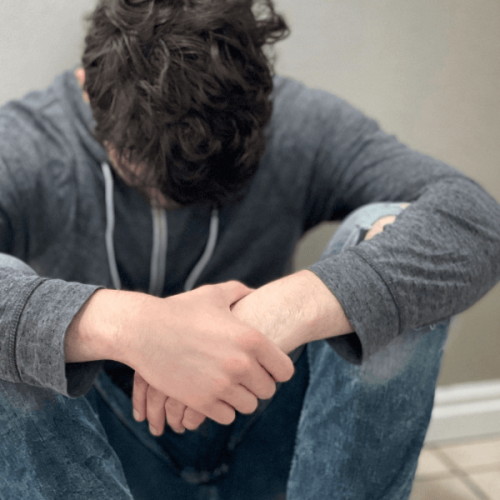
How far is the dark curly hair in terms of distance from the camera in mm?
664

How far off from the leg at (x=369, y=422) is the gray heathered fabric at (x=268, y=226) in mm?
42

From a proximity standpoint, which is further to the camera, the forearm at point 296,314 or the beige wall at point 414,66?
the beige wall at point 414,66

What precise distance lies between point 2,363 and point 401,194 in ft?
2.16

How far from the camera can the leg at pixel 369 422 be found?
2.18 feet

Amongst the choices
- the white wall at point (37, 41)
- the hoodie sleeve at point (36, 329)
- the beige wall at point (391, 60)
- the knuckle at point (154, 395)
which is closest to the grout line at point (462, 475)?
the beige wall at point (391, 60)

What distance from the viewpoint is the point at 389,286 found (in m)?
0.63

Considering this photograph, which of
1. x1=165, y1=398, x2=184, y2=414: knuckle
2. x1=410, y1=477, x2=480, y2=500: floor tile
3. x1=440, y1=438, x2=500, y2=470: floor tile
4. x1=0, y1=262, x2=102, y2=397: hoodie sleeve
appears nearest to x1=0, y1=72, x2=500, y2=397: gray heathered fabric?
x1=0, y1=262, x2=102, y2=397: hoodie sleeve

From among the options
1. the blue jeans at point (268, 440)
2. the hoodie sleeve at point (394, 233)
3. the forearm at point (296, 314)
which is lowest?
the blue jeans at point (268, 440)

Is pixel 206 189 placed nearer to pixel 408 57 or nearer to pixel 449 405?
pixel 408 57

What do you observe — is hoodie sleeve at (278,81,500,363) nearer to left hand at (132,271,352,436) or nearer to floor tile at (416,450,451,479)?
left hand at (132,271,352,436)

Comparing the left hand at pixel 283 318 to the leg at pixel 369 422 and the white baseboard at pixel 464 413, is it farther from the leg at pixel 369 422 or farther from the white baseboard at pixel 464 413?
the white baseboard at pixel 464 413

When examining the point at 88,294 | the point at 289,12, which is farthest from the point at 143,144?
the point at 289,12

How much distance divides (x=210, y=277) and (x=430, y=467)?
0.77 meters

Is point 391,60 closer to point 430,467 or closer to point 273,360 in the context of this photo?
point 273,360
